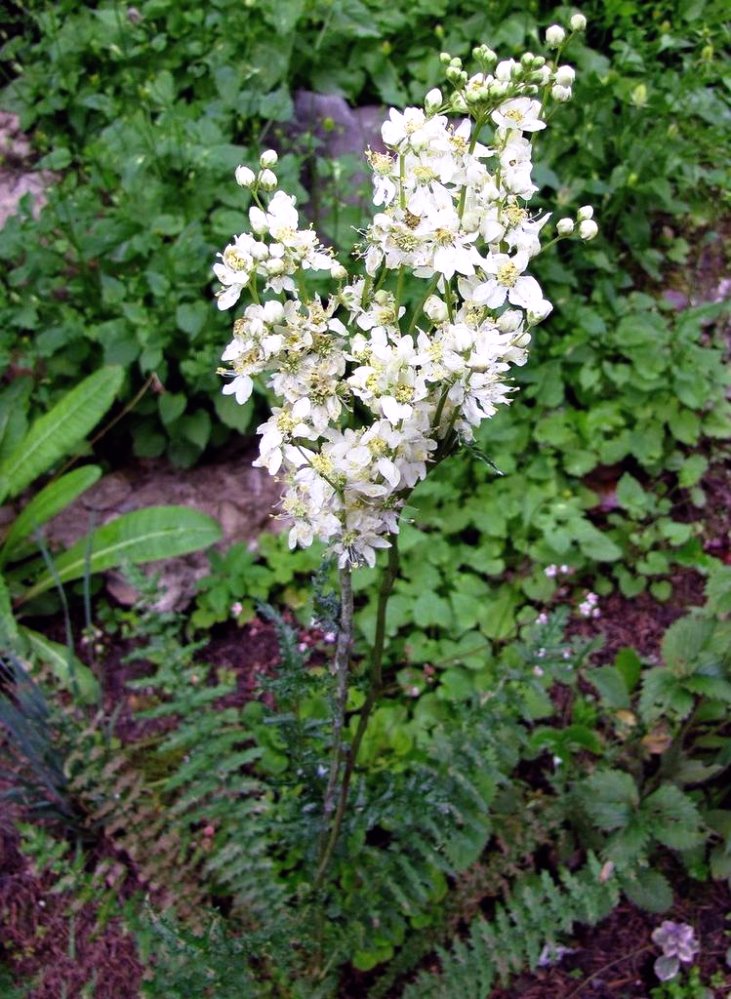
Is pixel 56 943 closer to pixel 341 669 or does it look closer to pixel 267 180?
pixel 341 669

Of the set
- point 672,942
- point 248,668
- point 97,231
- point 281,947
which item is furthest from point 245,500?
point 672,942

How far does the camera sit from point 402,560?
2.87 metres

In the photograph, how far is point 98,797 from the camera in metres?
2.23

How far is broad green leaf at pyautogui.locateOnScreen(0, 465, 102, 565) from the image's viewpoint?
9.30 feet

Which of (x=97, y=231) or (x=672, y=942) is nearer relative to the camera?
(x=672, y=942)

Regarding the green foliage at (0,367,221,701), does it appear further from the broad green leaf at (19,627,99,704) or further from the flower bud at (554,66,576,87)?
the flower bud at (554,66,576,87)

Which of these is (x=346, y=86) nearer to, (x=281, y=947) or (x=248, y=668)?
(x=248, y=668)

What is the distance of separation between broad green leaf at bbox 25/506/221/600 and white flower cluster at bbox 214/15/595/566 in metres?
1.49

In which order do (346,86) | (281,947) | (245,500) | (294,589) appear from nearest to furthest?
1. (281,947)
2. (294,589)
3. (245,500)
4. (346,86)

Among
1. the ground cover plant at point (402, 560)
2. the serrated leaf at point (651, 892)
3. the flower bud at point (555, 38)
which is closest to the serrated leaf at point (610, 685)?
the ground cover plant at point (402, 560)

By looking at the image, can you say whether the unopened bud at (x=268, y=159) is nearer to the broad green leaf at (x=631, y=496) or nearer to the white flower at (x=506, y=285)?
the white flower at (x=506, y=285)

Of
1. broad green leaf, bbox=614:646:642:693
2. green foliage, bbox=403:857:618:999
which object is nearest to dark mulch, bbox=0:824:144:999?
green foliage, bbox=403:857:618:999

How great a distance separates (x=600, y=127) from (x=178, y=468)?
2.03 metres

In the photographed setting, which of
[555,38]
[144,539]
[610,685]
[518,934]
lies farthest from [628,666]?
[555,38]
